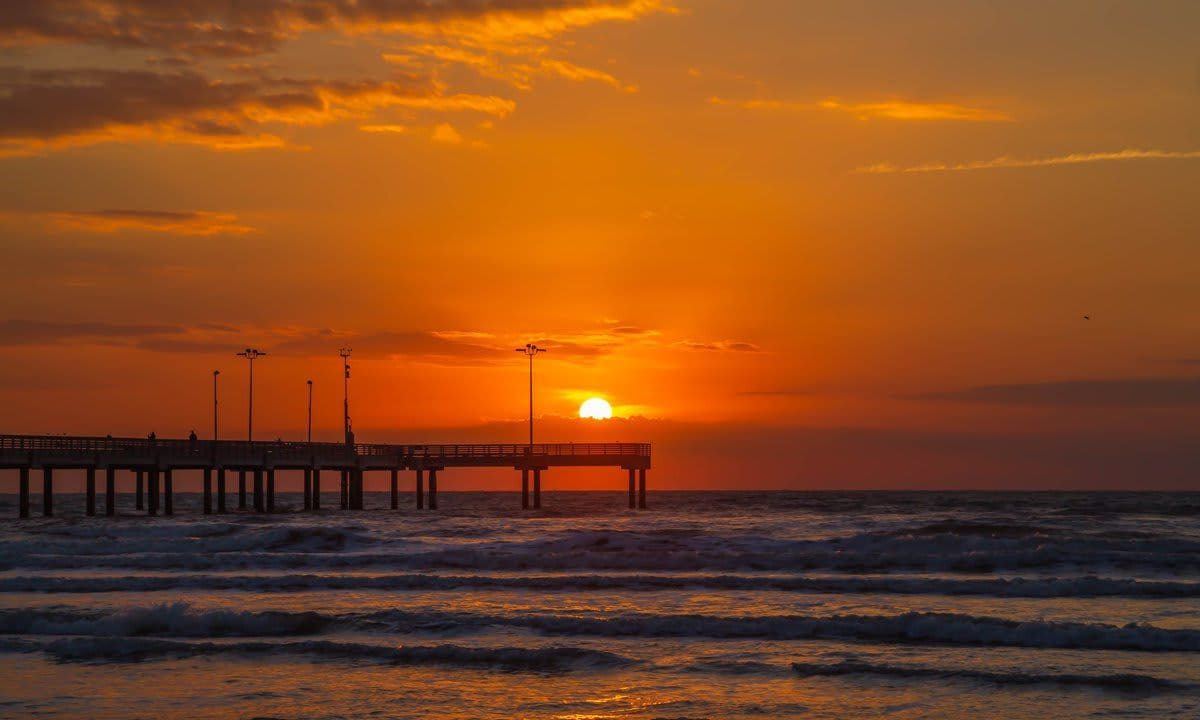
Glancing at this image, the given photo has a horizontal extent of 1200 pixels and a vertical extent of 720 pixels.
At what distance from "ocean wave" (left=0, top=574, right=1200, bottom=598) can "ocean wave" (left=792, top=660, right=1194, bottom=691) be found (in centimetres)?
949

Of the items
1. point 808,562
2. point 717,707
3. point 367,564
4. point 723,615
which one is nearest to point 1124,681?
point 717,707

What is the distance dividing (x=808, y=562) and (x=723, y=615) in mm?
11299

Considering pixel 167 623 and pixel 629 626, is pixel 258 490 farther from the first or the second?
pixel 629 626

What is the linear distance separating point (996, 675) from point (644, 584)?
1224 centimetres

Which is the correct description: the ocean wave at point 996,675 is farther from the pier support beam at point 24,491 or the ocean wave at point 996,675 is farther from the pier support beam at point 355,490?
the pier support beam at point 355,490

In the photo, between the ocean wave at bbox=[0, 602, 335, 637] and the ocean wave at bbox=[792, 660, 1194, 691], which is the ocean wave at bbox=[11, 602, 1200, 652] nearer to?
the ocean wave at bbox=[0, 602, 335, 637]

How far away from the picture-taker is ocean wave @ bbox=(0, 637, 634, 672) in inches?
757

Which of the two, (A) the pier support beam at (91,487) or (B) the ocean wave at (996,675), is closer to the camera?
(B) the ocean wave at (996,675)

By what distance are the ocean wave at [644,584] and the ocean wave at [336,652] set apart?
8.07 meters

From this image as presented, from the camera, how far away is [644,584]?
29250 millimetres

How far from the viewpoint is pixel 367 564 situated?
35.2m

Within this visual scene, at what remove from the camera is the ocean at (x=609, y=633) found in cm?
1648

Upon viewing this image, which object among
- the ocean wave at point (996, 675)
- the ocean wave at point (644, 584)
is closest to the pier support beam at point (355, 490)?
the ocean wave at point (644, 584)

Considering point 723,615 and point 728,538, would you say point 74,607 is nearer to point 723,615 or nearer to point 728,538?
point 723,615
